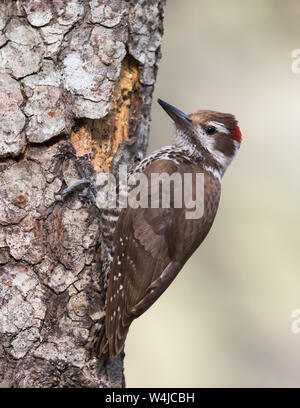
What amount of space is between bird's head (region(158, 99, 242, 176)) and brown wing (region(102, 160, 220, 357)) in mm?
366

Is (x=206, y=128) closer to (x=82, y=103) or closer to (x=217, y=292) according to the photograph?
(x=82, y=103)

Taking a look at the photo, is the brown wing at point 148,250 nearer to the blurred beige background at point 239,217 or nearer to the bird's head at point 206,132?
the bird's head at point 206,132

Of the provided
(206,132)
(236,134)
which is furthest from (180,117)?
(236,134)

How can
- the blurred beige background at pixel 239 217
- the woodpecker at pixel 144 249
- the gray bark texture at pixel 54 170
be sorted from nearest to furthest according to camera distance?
the gray bark texture at pixel 54 170
the woodpecker at pixel 144 249
the blurred beige background at pixel 239 217

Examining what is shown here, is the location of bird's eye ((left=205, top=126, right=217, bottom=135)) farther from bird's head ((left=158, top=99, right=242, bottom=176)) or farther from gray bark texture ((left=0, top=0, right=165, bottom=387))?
gray bark texture ((left=0, top=0, right=165, bottom=387))

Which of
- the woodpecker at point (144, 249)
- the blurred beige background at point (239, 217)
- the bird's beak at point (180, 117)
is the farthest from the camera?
the blurred beige background at point (239, 217)

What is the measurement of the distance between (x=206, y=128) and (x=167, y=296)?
2.21 m

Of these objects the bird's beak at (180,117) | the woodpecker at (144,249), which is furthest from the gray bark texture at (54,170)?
the bird's beak at (180,117)

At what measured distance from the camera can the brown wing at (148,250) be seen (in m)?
2.94

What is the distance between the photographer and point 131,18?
2.90 meters

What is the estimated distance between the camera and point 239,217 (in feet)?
17.2

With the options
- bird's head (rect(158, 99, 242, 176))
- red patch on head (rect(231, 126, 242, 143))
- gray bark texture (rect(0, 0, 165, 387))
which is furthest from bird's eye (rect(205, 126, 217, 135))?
gray bark texture (rect(0, 0, 165, 387))

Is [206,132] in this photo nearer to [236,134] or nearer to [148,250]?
[236,134]

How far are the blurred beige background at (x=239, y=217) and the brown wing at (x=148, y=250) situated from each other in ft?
6.91
